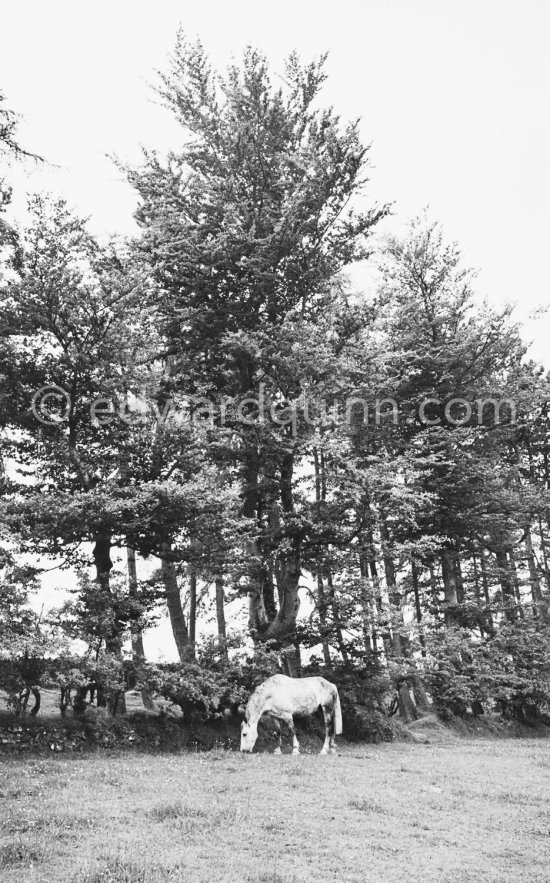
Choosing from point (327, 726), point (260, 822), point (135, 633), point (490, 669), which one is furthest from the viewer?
point (490, 669)

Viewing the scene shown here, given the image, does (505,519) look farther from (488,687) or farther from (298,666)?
(298,666)

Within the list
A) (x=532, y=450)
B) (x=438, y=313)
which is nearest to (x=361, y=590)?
(x=438, y=313)

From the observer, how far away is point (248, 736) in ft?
55.8

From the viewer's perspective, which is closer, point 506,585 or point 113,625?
point 113,625

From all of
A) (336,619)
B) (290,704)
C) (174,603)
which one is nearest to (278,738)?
(290,704)

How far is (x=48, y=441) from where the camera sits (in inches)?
698

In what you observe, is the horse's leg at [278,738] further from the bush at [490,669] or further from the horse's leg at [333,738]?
the bush at [490,669]

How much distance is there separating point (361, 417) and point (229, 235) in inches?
379

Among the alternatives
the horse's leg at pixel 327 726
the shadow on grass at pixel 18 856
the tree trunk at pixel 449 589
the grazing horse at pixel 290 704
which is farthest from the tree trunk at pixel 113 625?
the tree trunk at pixel 449 589

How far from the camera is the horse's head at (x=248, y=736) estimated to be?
16.9 meters

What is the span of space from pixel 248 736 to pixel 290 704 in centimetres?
136

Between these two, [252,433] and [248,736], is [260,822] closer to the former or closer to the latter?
[248,736]

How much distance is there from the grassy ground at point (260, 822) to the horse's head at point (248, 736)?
2006 mm

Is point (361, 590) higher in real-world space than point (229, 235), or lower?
lower
